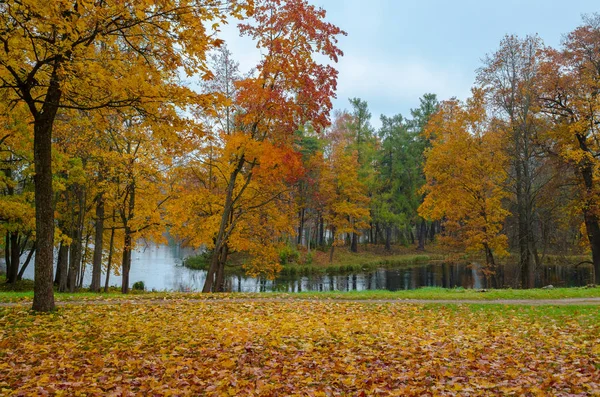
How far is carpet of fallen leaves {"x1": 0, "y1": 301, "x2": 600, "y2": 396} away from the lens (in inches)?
198

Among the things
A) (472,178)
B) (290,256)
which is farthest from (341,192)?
(472,178)

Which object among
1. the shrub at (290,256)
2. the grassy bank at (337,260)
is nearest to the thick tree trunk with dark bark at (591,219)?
the grassy bank at (337,260)

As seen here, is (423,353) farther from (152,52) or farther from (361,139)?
(361,139)

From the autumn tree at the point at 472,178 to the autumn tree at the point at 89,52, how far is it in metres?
17.7

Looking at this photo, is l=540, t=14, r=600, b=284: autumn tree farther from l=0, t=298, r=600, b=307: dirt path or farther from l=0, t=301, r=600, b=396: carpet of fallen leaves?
l=0, t=301, r=600, b=396: carpet of fallen leaves

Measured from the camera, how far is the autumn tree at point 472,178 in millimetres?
22062

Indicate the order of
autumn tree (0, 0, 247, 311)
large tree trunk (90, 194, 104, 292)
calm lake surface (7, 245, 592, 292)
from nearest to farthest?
autumn tree (0, 0, 247, 311), large tree trunk (90, 194, 104, 292), calm lake surface (7, 245, 592, 292)

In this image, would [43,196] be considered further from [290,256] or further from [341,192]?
[341,192]

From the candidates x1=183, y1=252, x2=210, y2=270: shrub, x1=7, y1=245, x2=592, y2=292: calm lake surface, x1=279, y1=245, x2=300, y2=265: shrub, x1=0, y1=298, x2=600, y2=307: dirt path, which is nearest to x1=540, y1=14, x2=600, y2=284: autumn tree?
x1=0, y1=298, x2=600, y2=307: dirt path

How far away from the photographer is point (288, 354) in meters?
6.54

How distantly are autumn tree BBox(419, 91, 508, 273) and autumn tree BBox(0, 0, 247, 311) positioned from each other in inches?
696

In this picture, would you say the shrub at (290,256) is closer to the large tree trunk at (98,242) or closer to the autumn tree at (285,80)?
the large tree trunk at (98,242)

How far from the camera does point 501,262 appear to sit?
27.3m

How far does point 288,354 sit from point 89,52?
602 centimetres
